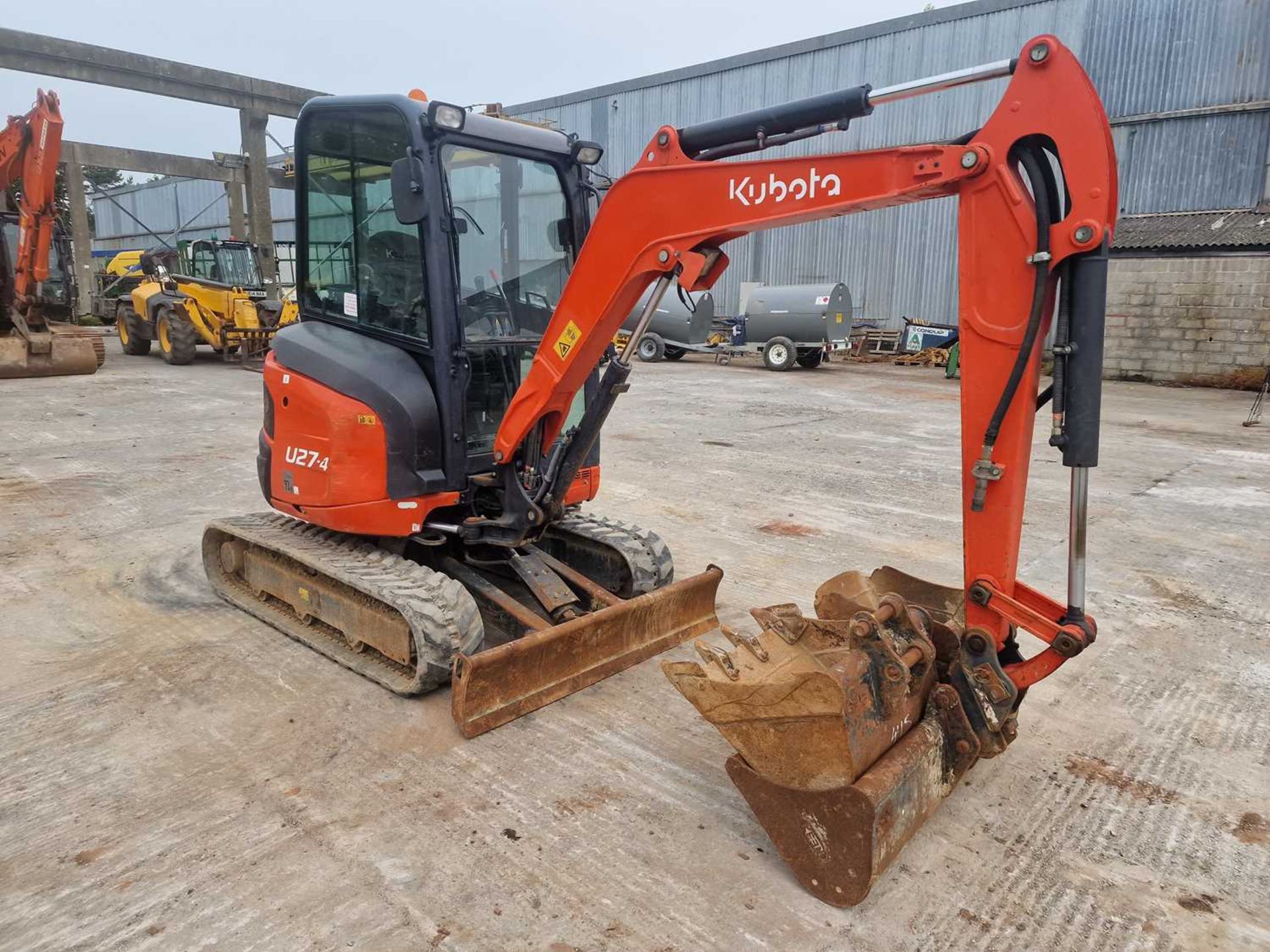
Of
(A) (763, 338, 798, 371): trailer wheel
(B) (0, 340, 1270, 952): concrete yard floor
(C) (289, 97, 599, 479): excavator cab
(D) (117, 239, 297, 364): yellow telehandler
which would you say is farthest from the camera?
(A) (763, 338, 798, 371): trailer wheel

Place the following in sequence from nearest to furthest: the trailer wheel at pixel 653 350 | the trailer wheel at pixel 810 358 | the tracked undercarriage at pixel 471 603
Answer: the tracked undercarriage at pixel 471 603 < the trailer wheel at pixel 810 358 < the trailer wheel at pixel 653 350

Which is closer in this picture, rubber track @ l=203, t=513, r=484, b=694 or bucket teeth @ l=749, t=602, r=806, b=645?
bucket teeth @ l=749, t=602, r=806, b=645

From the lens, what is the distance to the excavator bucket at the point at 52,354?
46.5ft

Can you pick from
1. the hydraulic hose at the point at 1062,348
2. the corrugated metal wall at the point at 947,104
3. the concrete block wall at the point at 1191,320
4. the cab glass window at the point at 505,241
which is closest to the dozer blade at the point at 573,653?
the cab glass window at the point at 505,241

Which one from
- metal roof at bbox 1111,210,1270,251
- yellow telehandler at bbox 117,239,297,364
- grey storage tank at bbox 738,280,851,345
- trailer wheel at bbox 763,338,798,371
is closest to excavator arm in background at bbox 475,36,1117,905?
yellow telehandler at bbox 117,239,297,364

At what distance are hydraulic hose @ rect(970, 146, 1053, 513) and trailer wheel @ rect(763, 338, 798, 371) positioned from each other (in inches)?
668

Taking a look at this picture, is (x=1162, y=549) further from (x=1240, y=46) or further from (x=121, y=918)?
(x=1240, y=46)

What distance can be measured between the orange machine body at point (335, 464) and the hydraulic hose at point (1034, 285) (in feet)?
8.12

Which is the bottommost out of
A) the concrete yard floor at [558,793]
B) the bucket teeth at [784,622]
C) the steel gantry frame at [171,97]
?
Answer: the concrete yard floor at [558,793]

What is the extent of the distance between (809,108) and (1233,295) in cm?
1786

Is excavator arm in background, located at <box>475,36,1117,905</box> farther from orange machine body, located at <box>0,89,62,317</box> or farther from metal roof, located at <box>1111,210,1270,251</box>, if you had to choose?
metal roof, located at <box>1111,210,1270,251</box>

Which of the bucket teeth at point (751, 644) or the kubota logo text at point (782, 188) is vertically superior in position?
the kubota logo text at point (782, 188)

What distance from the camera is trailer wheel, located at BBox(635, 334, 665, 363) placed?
68.9ft

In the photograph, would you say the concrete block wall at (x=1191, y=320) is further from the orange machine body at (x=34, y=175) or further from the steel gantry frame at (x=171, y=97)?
the orange machine body at (x=34, y=175)
